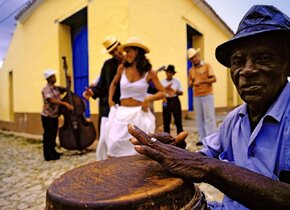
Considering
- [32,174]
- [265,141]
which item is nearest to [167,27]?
[32,174]

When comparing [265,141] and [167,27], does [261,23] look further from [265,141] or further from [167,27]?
[167,27]

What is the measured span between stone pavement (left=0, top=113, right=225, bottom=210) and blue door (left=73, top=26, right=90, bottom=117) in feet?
7.61

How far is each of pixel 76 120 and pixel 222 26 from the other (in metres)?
8.66

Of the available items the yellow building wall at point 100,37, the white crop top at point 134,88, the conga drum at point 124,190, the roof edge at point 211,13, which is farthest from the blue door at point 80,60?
the conga drum at point 124,190

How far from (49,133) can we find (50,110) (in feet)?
1.59

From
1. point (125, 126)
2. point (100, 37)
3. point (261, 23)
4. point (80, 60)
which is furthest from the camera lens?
point (80, 60)

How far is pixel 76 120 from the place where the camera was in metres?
5.34

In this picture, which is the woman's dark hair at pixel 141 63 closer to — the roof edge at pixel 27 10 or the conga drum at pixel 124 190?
the conga drum at pixel 124 190

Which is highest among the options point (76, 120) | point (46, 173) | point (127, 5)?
point (127, 5)

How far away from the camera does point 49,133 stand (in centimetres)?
523

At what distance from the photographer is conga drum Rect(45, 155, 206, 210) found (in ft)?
2.64

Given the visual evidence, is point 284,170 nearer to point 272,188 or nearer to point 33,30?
point 272,188

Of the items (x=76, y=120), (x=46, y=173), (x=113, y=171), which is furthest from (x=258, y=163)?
(x=76, y=120)

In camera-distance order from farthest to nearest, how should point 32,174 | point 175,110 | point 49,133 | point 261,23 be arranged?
point 175,110
point 49,133
point 32,174
point 261,23
